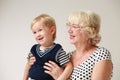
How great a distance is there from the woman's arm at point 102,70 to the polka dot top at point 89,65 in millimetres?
27

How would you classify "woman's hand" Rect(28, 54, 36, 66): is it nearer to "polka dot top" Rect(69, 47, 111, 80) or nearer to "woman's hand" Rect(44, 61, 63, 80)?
"woman's hand" Rect(44, 61, 63, 80)

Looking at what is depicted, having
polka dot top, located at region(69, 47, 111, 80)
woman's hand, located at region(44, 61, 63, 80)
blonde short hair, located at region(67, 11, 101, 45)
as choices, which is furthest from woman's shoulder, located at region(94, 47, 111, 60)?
woman's hand, located at region(44, 61, 63, 80)

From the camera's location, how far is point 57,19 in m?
2.64

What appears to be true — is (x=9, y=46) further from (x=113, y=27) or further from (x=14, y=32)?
(x=113, y=27)

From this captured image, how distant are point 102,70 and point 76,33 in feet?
0.92

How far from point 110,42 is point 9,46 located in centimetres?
105

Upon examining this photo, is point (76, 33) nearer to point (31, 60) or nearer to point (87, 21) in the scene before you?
point (87, 21)

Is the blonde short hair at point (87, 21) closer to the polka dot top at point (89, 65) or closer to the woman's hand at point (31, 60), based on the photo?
the polka dot top at point (89, 65)

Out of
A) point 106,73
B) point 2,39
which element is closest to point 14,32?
point 2,39

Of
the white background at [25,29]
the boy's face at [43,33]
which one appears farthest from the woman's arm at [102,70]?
the white background at [25,29]

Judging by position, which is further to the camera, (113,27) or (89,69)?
(113,27)

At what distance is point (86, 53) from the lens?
1602mm

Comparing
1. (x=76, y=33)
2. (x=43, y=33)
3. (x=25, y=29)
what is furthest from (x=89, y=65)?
(x=25, y=29)

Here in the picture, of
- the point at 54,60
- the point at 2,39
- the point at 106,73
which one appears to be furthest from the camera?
the point at 2,39
